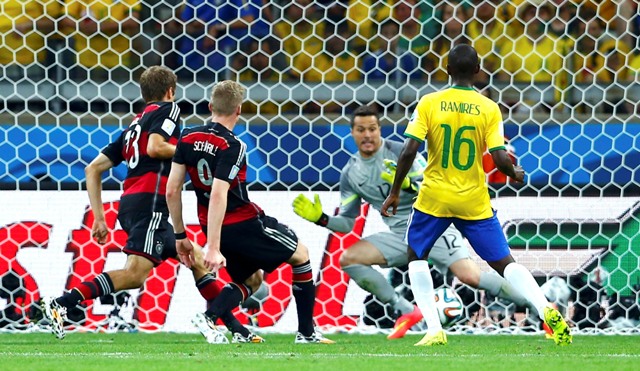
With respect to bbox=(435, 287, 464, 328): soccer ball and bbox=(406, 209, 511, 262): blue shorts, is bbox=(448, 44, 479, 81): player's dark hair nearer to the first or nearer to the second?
bbox=(406, 209, 511, 262): blue shorts

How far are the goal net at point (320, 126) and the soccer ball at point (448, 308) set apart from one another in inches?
17.2

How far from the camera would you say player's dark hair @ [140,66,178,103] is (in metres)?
7.33

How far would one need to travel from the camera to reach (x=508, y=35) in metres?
9.22

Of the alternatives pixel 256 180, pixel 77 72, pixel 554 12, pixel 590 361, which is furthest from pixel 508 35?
pixel 590 361

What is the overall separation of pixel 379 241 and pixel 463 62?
6.27 feet

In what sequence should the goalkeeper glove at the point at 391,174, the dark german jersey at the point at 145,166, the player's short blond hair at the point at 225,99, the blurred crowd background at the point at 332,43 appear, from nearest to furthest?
the player's short blond hair at the point at 225,99 → the dark german jersey at the point at 145,166 → the goalkeeper glove at the point at 391,174 → the blurred crowd background at the point at 332,43

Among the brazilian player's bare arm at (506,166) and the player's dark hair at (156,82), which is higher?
the player's dark hair at (156,82)

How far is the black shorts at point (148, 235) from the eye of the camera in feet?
24.0

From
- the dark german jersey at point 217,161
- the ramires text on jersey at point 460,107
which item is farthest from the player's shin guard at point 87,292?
the ramires text on jersey at point 460,107

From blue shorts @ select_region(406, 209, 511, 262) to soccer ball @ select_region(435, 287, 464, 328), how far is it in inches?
50.7

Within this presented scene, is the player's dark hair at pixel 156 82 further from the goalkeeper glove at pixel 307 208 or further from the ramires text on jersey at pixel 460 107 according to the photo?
the ramires text on jersey at pixel 460 107

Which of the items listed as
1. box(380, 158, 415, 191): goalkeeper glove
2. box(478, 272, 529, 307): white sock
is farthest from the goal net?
box(380, 158, 415, 191): goalkeeper glove

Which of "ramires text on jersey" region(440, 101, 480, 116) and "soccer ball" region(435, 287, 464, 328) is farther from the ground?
"ramires text on jersey" region(440, 101, 480, 116)

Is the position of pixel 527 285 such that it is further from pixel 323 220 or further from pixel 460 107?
pixel 323 220
